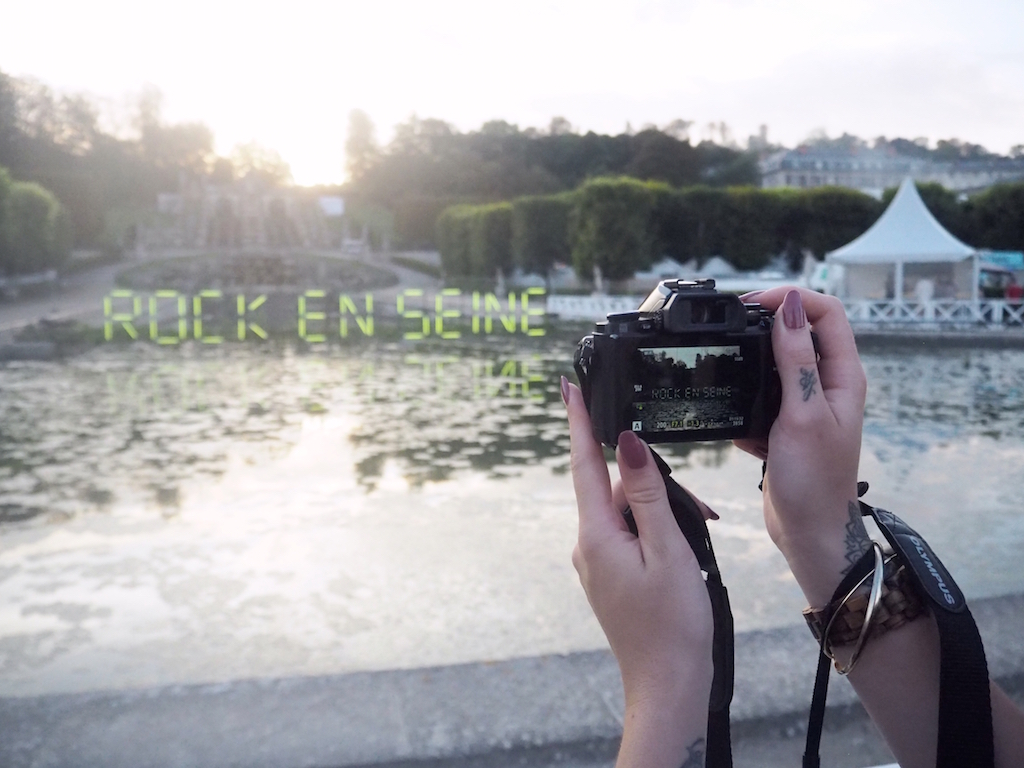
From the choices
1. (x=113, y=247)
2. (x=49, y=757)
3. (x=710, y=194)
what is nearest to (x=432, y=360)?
(x=49, y=757)

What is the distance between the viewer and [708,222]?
2819 centimetres

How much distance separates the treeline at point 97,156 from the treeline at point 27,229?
15.3 ft

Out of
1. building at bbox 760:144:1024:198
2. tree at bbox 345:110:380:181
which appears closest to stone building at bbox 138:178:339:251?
tree at bbox 345:110:380:181

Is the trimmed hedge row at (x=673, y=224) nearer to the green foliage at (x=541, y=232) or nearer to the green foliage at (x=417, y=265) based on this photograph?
the green foliage at (x=541, y=232)

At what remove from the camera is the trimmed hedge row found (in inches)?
995

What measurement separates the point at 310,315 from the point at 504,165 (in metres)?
32.4

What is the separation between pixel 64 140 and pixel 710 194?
3603 cm

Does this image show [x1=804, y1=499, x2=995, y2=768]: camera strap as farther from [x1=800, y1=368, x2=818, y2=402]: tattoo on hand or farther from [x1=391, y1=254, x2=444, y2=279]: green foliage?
[x1=391, y1=254, x2=444, y2=279]: green foliage

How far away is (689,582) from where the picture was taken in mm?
817

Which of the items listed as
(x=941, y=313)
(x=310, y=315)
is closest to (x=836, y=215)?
(x=941, y=313)

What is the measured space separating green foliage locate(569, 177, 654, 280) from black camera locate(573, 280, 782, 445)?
24567 millimetres

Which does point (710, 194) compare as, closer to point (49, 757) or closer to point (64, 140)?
point (49, 757)

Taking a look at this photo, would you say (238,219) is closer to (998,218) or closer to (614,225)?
(614,225)

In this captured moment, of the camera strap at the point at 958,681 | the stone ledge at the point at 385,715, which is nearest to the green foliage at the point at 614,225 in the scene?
the stone ledge at the point at 385,715
